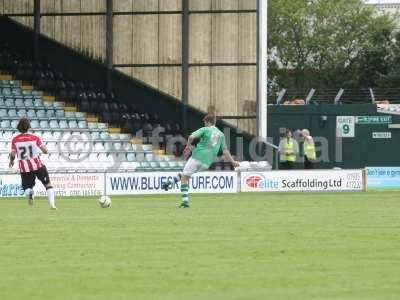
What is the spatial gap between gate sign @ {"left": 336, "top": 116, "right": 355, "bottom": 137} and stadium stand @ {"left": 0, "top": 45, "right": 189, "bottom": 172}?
817 centimetres

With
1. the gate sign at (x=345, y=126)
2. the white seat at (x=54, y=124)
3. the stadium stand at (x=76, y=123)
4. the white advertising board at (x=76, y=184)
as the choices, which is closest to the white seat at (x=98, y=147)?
the stadium stand at (x=76, y=123)

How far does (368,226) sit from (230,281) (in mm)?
7468

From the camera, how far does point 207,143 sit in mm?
27719

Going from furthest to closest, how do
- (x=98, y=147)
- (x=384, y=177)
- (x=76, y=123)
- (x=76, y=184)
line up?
(x=384, y=177) → (x=76, y=123) → (x=98, y=147) → (x=76, y=184)

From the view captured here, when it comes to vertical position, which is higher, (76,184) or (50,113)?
(50,113)

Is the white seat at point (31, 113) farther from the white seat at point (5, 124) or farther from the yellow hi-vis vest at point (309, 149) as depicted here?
the yellow hi-vis vest at point (309, 149)

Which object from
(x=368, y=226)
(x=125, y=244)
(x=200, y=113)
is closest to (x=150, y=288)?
(x=125, y=244)

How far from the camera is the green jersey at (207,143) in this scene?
2759cm

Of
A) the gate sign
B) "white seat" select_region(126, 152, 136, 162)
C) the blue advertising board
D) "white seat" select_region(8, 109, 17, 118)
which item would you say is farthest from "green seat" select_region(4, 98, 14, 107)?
the gate sign

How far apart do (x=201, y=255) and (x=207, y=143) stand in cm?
1268

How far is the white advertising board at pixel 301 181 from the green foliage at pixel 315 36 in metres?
39.7

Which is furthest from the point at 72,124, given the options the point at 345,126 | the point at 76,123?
the point at 345,126

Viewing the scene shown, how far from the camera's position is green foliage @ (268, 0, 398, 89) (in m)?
80.4

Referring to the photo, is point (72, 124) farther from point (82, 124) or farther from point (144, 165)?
point (144, 165)
